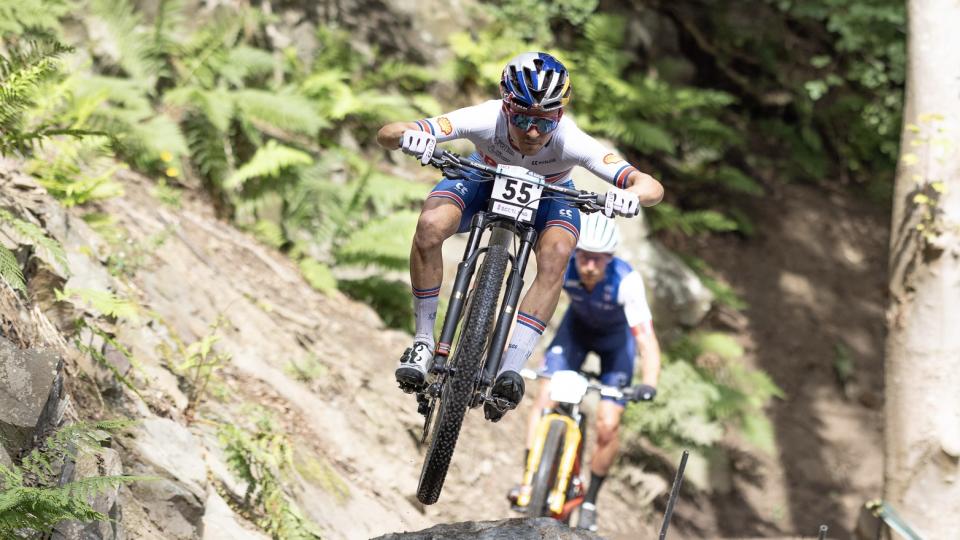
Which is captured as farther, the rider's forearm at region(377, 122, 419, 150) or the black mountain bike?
the rider's forearm at region(377, 122, 419, 150)

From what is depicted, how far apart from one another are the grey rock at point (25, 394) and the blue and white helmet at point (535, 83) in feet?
8.99

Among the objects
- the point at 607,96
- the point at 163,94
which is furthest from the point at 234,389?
the point at 607,96

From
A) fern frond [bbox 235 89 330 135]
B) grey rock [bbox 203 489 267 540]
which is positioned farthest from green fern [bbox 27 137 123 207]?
grey rock [bbox 203 489 267 540]

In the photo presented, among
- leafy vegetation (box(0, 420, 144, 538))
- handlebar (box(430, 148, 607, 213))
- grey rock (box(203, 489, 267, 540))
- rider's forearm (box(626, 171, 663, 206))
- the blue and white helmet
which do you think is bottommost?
grey rock (box(203, 489, 267, 540))

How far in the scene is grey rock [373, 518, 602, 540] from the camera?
16.3 feet

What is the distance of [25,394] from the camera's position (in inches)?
186

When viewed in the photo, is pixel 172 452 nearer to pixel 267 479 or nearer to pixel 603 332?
pixel 267 479

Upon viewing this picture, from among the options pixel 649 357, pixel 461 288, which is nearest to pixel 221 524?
pixel 461 288

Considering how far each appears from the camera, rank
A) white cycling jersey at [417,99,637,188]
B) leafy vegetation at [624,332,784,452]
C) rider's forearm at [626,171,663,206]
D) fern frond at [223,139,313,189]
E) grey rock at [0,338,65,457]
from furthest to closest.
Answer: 1. leafy vegetation at [624,332,784,452]
2. fern frond at [223,139,313,189]
3. white cycling jersey at [417,99,637,188]
4. rider's forearm at [626,171,663,206]
5. grey rock at [0,338,65,457]

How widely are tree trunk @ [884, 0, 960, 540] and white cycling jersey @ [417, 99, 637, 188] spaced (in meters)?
3.54

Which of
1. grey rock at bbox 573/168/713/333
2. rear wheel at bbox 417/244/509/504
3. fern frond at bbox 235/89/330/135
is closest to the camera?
rear wheel at bbox 417/244/509/504

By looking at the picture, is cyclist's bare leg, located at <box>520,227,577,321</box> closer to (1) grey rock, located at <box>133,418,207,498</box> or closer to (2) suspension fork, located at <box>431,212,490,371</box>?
(2) suspension fork, located at <box>431,212,490,371</box>

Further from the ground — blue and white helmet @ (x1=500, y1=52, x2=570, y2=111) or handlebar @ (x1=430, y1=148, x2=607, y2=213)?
blue and white helmet @ (x1=500, y1=52, x2=570, y2=111)

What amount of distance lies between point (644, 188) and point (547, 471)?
8.68 feet
